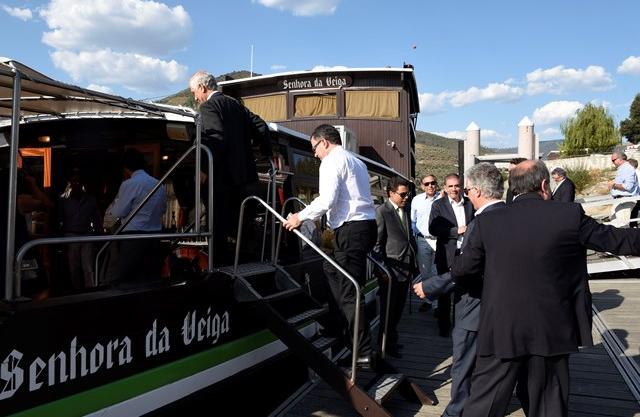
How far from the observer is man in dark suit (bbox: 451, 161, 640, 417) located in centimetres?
278

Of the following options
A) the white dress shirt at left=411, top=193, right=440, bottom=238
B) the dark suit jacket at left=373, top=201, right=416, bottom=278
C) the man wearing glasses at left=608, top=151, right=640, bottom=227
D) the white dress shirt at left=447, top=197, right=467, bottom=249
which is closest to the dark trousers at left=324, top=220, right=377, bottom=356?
the dark suit jacket at left=373, top=201, right=416, bottom=278

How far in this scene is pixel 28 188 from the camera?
4.89m

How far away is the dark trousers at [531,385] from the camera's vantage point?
288 cm

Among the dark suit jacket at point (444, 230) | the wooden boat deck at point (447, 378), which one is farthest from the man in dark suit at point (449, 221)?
the wooden boat deck at point (447, 378)

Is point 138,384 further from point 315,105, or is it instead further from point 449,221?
point 315,105

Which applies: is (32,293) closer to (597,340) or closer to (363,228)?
(363,228)

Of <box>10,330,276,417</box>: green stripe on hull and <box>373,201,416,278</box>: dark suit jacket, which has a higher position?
<box>373,201,416,278</box>: dark suit jacket

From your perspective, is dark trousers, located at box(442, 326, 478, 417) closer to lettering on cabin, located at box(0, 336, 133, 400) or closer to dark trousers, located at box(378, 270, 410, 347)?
dark trousers, located at box(378, 270, 410, 347)

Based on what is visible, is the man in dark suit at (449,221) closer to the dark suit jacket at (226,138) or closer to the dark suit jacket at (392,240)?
the dark suit jacket at (392,240)

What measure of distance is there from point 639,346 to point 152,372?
5.13m

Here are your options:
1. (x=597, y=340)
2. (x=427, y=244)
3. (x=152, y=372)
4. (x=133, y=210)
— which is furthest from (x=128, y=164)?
(x=597, y=340)

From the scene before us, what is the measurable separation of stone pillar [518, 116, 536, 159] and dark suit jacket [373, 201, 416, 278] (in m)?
17.0

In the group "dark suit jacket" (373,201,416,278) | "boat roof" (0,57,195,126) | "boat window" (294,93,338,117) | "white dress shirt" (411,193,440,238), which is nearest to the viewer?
"boat roof" (0,57,195,126)

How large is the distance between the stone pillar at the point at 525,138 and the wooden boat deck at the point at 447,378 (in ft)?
48.8
